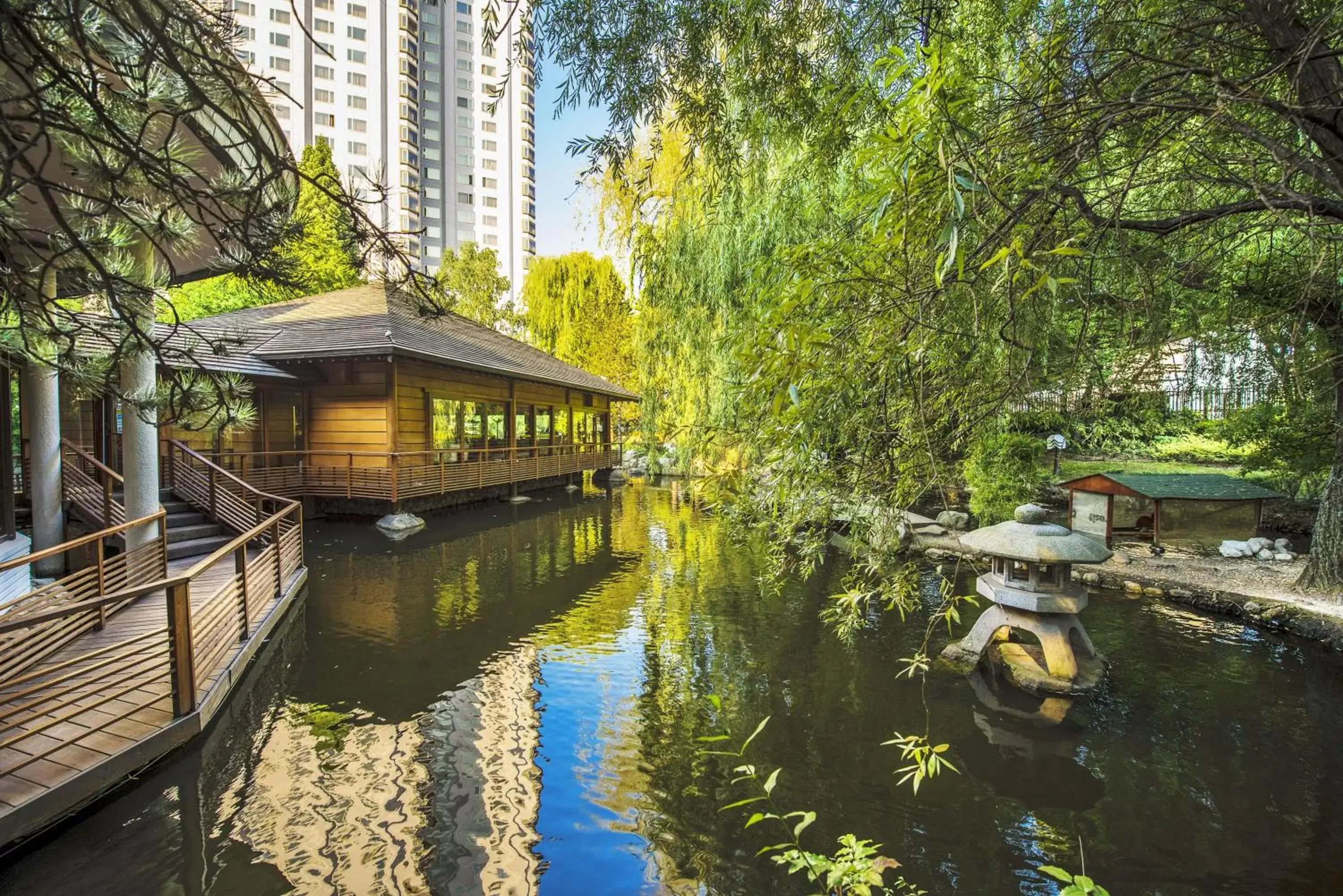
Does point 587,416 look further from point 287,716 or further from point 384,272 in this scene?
point 384,272

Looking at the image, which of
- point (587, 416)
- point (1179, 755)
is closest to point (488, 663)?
point (1179, 755)

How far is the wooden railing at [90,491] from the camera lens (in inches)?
273

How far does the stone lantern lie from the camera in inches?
187

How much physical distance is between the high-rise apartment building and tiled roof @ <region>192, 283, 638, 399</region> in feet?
56.4

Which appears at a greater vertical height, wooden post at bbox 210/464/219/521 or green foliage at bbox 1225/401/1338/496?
green foliage at bbox 1225/401/1338/496

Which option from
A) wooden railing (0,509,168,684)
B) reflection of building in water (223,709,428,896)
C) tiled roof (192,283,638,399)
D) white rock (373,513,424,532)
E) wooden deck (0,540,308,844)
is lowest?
reflection of building in water (223,709,428,896)

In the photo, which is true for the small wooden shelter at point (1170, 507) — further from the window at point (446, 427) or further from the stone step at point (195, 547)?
the window at point (446, 427)

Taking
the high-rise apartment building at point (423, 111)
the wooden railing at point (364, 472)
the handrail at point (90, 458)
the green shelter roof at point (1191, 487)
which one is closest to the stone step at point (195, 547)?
the handrail at point (90, 458)

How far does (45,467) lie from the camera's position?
607 centimetres

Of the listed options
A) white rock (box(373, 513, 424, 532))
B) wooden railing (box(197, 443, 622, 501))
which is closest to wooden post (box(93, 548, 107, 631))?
wooden railing (box(197, 443, 622, 501))

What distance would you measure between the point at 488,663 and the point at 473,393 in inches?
422

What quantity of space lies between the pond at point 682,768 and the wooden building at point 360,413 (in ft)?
19.8

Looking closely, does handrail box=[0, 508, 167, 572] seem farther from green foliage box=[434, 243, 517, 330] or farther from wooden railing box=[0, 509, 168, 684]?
green foliage box=[434, 243, 517, 330]

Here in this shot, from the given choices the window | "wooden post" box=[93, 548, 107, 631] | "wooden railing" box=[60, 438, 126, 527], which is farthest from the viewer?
the window
